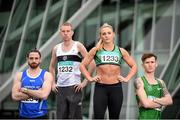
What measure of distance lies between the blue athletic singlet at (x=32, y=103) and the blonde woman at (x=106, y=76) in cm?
61

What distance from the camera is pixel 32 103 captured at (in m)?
6.98

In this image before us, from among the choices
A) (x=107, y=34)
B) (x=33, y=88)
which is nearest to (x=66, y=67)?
(x=33, y=88)

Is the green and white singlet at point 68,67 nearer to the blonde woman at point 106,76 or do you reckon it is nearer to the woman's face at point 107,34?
the blonde woman at point 106,76

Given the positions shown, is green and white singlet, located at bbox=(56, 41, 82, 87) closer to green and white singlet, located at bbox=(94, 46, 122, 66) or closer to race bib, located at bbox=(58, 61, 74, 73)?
race bib, located at bbox=(58, 61, 74, 73)

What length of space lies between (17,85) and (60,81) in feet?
2.63

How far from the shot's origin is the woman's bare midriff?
700cm

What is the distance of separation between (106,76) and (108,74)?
4 centimetres

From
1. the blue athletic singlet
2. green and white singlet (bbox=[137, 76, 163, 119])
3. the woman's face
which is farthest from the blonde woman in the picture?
the blue athletic singlet

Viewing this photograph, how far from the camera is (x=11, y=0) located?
18.7 m

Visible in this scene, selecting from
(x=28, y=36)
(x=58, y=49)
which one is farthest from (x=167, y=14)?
(x=58, y=49)

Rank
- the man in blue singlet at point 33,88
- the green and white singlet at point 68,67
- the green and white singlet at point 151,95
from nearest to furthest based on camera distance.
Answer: the green and white singlet at point 151,95, the man in blue singlet at point 33,88, the green and white singlet at point 68,67

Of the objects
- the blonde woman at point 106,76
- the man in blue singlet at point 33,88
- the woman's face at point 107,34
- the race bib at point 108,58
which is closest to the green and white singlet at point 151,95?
the blonde woman at point 106,76

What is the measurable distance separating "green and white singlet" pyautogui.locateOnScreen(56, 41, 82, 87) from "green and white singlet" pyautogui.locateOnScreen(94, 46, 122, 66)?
58 centimetres

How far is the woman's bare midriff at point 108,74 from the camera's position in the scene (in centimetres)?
700
